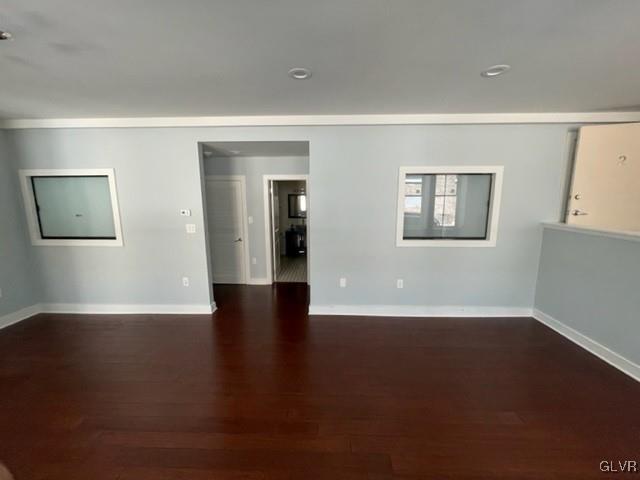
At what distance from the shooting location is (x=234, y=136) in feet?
10.5

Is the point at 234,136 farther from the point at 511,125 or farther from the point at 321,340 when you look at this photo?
the point at 511,125

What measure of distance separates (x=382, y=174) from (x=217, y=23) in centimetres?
232

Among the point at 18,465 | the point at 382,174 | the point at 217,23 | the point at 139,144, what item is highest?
the point at 217,23

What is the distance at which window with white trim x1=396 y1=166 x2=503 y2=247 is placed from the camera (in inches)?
127

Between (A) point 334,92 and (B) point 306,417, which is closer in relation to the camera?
(B) point 306,417

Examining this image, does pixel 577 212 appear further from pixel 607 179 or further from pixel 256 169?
pixel 256 169

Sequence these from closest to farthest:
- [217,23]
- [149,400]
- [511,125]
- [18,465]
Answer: [217,23] → [18,465] → [149,400] → [511,125]

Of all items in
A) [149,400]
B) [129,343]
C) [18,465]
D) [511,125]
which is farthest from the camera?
[511,125]

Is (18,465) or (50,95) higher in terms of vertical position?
(50,95)

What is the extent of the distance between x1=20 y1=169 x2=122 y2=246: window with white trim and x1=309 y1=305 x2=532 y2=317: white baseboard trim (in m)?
3.11

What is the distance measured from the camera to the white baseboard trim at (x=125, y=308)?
3578 mm

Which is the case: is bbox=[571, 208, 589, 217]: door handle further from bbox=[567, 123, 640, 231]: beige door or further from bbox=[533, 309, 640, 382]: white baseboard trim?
bbox=[533, 309, 640, 382]: white baseboard trim

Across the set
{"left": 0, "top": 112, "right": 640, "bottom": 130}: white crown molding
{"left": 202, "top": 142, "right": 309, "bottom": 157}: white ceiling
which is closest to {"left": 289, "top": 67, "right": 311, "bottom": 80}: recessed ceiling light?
{"left": 0, "top": 112, "right": 640, "bottom": 130}: white crown molding

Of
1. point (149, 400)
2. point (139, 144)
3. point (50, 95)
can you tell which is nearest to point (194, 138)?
point (139, 144)
